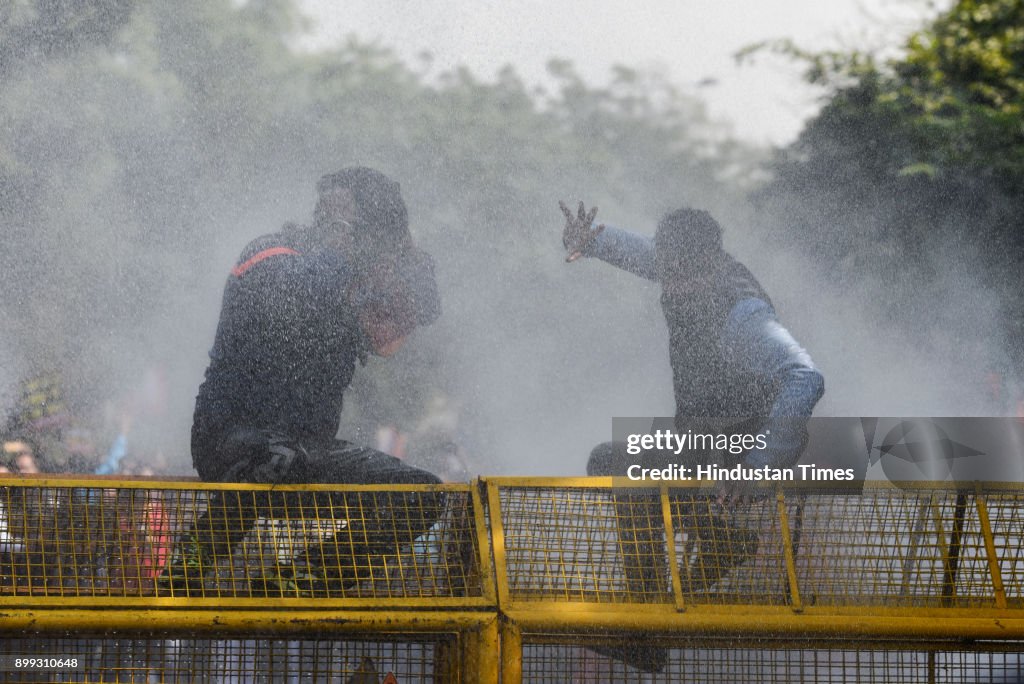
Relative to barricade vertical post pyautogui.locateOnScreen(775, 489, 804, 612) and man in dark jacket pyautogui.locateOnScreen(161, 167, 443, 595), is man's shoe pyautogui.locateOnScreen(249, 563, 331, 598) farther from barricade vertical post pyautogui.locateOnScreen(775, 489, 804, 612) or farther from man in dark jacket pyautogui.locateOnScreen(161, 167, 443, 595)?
barricade vertical post pyautogui.locateOnScreen(775, 489, 804, 612)

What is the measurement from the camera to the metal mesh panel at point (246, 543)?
3.09 m

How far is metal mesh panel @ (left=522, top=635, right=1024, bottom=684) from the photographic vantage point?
10.5ft

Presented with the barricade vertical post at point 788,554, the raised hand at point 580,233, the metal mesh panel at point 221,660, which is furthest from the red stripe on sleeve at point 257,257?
the barricade vertical post at point 788,554

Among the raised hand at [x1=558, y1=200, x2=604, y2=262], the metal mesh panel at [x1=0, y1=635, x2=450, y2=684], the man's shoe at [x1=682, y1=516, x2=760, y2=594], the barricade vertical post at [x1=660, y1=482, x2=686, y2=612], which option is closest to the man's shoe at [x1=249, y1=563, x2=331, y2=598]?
the metal mesh panel at [x1=0, y1=635, x2=450, y2=684]

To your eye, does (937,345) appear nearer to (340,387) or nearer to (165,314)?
(340,387)

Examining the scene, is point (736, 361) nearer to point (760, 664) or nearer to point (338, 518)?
point (760, 664)

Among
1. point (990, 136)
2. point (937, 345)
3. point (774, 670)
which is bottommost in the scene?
point (774, 670)

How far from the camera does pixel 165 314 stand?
744 centimetres

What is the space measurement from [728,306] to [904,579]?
6.95 ft

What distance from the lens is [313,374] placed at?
505cm

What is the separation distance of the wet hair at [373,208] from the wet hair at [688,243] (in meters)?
1.30

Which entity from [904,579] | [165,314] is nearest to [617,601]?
[904,579]

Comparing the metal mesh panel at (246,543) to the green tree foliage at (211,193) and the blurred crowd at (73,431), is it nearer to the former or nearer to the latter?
the green tree foliage at (211,193)

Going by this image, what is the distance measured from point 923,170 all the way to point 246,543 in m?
6.46
